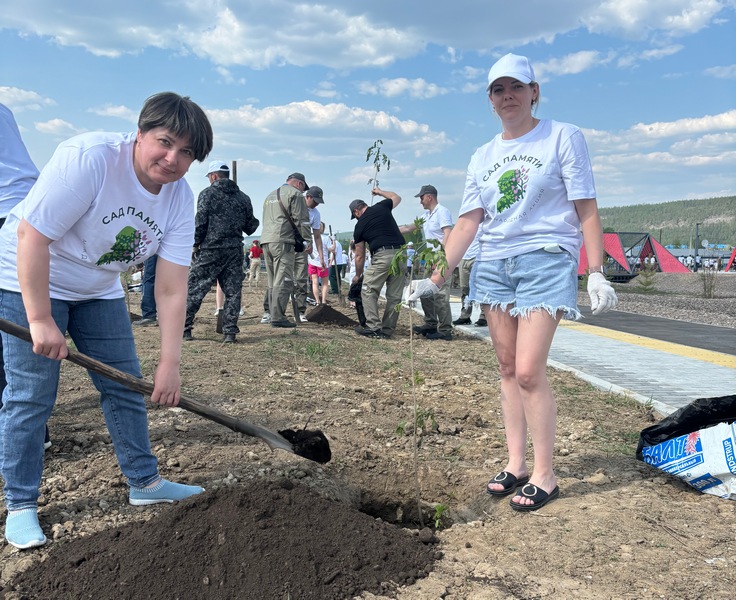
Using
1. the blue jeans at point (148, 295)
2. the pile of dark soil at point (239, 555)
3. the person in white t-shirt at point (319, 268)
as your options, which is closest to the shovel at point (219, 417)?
the pile of dark soil at point (239, 555)

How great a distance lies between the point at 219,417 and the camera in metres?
2.93

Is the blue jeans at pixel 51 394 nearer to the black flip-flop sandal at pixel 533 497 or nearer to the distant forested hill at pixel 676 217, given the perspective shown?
the black flip-flop sandal at pixel 533 497

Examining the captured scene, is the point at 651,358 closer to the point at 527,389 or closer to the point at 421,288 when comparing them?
the point at 527,389

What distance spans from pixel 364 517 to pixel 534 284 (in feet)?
4.27

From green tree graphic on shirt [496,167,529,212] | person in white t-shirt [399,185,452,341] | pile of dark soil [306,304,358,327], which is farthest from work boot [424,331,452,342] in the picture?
green tree graphic on shirt [496,167,529,212]

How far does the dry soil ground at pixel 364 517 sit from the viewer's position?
94.3 inches

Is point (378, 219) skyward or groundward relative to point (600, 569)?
skyward

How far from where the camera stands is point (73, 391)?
505 centimetres

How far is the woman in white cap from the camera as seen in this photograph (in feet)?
9.62

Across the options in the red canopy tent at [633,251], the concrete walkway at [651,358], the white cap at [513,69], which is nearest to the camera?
the white cap at [513,69]

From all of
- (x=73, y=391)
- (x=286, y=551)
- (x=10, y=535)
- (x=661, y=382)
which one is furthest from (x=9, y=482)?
(x=661, y=382)

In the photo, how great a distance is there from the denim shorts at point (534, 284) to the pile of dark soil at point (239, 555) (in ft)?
3.83

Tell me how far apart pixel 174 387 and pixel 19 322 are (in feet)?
2.23

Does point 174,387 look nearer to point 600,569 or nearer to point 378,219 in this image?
point 600,569
